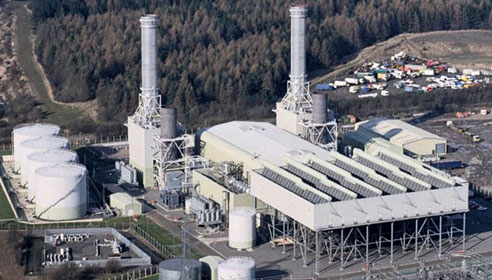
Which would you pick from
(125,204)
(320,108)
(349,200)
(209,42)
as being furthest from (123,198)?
(209,42)

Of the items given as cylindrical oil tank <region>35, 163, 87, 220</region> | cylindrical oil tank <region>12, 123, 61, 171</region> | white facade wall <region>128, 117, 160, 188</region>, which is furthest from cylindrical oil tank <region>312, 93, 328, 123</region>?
cylindrical oil tank <region>12, 123, 61, 171</region>

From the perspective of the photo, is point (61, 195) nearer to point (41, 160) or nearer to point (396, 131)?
point (41, 160)

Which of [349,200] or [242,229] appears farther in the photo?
[242,229]

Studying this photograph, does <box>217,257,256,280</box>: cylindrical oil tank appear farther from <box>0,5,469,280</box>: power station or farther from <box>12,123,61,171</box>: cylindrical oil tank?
<box>12,123,61,171</box>: cylindrical oil tank

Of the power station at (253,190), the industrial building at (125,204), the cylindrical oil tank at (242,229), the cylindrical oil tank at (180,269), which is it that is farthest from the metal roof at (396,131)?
the cylindrical oil tank at (180,269)

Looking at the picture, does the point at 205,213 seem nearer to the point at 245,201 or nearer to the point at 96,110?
the point at 245,201

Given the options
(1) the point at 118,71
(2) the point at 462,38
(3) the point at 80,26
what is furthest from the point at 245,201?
(2) the point at 462,38

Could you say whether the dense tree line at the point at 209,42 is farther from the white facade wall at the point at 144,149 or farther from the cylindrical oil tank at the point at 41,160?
the cylindrical oil tank at the point at 41,160

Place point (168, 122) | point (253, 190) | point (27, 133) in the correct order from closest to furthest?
point (253, 190)
point (168, 122)
point (27, 133)
